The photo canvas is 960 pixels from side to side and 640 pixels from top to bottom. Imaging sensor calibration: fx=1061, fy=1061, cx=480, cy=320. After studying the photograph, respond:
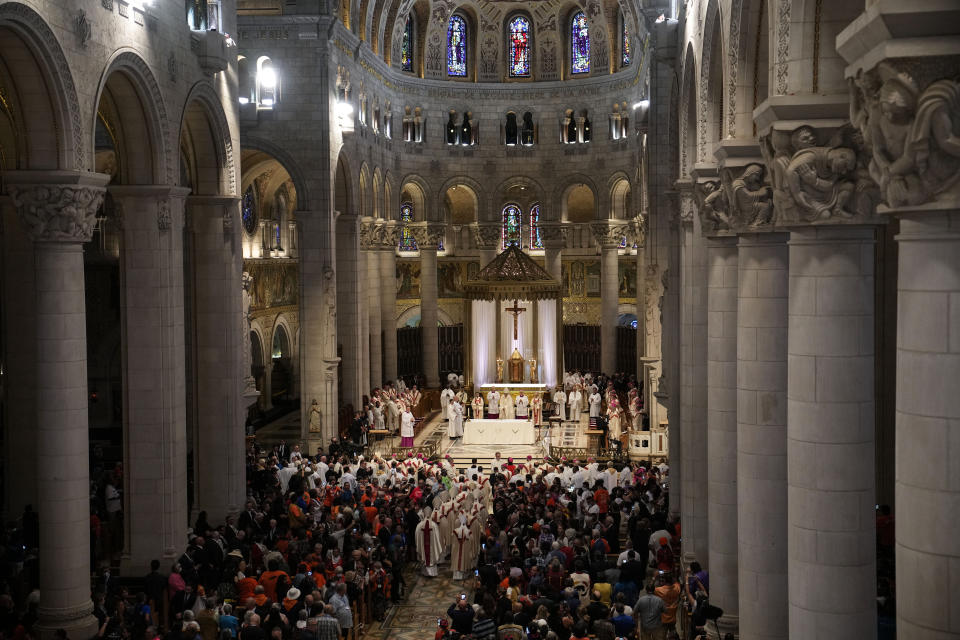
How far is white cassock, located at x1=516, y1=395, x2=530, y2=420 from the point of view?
36.8 metres

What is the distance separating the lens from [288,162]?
104ft

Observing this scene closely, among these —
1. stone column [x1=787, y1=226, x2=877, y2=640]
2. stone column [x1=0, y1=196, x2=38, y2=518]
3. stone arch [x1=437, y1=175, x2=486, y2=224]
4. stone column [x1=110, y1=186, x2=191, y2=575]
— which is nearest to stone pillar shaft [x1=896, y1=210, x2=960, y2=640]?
stone column [x1=787, y1=226, x2=877, y2=640]

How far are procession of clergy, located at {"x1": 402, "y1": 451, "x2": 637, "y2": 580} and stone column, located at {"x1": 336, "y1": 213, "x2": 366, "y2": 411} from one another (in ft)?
29.4

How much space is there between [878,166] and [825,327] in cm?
265

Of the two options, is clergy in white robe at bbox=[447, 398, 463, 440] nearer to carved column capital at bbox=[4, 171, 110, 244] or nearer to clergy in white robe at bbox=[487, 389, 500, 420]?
clergy in white robe at bbox=[487, 389, 500, 420]

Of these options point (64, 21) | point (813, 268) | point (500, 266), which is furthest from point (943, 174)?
point (500, 266)

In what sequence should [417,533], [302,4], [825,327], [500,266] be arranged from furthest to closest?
[500,266]
[302,4]
[417,533]
[825,327]

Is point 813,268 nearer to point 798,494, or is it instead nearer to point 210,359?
point 798,494

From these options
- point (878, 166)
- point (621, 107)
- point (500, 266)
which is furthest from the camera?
point (621, 107)

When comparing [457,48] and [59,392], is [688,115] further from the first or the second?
[457,48]

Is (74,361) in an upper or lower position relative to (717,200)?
lower

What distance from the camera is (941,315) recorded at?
Answer: 6043 millimetres

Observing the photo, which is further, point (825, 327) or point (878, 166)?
point (825, 327)

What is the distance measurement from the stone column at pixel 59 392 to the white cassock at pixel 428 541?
730 cm
